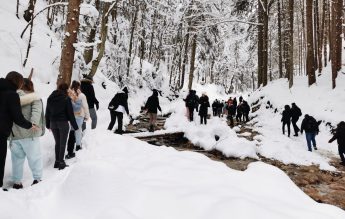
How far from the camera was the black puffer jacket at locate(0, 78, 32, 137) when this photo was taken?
5.69m

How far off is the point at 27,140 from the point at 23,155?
11.0 inches

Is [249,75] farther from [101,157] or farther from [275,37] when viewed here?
[101,157]

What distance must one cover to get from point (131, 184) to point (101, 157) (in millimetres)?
3011

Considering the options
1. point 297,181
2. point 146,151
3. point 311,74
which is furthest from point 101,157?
point 311,74

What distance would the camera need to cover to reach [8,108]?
18.8 feet

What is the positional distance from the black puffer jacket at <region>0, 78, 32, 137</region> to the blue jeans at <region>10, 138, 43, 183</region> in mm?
427

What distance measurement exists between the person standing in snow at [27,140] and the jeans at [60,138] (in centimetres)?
102

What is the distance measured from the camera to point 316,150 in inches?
611

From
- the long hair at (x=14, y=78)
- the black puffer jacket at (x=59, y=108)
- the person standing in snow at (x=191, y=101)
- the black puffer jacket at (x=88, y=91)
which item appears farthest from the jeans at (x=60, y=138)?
the person standing in snow at (x=191, y=101)

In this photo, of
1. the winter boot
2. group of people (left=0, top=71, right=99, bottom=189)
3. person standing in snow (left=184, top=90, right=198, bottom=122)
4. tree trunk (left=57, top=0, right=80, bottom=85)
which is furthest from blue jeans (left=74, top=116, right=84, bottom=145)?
person standing in snow (left=184, top=90, right=198, bottom=122)

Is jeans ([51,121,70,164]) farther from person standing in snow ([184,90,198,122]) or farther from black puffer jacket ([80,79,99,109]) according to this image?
person standing in snow ([184,90,198,122])

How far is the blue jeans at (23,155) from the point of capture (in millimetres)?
6137

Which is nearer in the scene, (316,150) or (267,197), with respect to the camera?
(267,197)

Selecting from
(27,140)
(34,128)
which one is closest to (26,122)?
(34,128)
